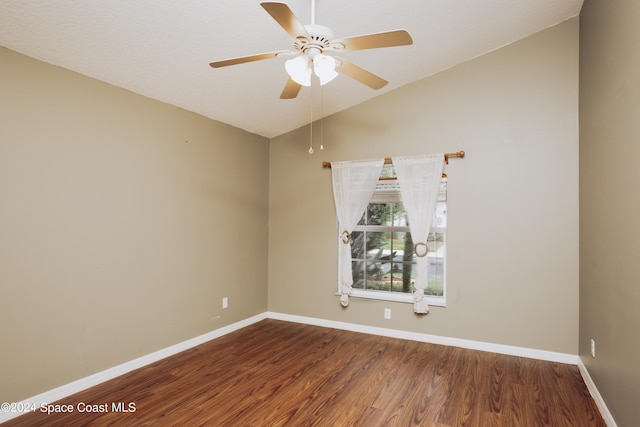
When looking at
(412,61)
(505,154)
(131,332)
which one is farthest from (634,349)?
(131,332)

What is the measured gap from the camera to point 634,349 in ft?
5.96

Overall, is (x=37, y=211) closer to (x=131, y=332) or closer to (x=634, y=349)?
(x=131, y=332)

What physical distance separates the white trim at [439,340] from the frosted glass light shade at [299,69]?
2.96 metres

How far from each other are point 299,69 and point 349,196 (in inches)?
91.4

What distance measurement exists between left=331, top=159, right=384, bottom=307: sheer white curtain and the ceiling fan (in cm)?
199

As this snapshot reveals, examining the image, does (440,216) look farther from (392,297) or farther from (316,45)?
(316,45)

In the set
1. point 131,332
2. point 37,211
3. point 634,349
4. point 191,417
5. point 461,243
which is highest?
point 37,211

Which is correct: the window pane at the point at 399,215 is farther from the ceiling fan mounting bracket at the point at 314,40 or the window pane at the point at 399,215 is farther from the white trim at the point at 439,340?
the ceiling fan mounting bracket at the point at 314,40

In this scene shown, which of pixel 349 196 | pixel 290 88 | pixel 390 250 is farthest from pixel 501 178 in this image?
pixel 290 88

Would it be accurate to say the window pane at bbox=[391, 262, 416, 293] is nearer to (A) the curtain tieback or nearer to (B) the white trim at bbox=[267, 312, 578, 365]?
(A) the curtain tieback

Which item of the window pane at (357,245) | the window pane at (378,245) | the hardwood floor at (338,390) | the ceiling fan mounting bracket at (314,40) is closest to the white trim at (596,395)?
the hardwood floor at (338,390)

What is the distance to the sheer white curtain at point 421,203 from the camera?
3.68 metres

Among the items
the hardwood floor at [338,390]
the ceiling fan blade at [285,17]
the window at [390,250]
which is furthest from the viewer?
the window at [390,250]

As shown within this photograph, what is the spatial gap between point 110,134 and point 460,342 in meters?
3.79
